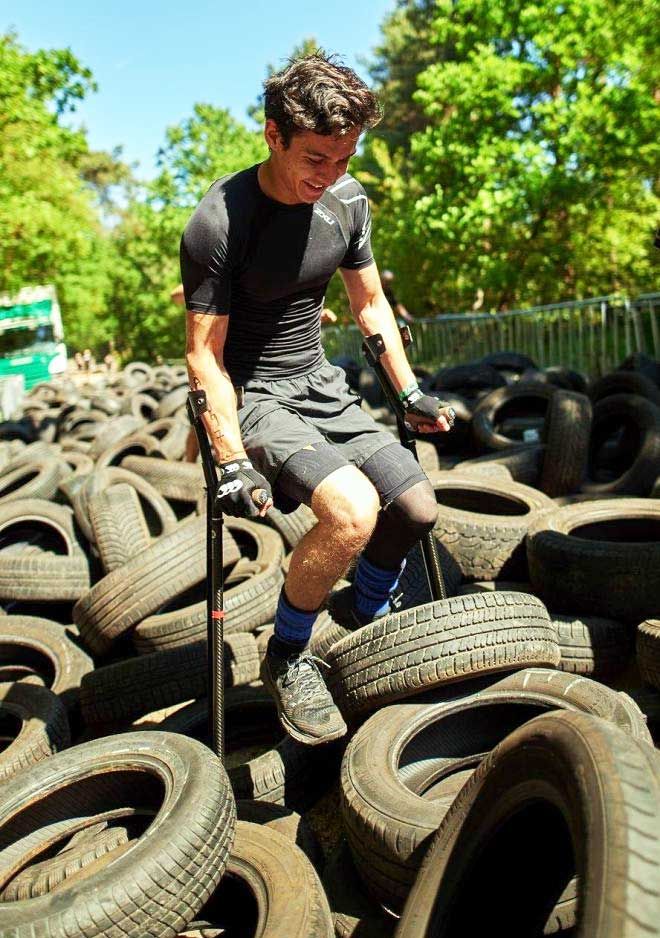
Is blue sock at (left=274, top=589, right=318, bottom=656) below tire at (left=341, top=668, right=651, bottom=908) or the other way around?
the other way around

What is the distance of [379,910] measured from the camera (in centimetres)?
256

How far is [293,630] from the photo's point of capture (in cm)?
314

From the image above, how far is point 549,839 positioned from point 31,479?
7010mm

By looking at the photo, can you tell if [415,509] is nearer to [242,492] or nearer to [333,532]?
[333,532]

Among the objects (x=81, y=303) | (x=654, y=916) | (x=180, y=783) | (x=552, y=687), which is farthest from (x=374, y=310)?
(x=81, y=303)

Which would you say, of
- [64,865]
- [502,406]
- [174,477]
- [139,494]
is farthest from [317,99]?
[502,406]

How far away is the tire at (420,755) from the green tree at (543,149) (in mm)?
14304

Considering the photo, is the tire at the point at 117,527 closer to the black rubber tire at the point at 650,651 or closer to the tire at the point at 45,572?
the tire at the point at 45,572

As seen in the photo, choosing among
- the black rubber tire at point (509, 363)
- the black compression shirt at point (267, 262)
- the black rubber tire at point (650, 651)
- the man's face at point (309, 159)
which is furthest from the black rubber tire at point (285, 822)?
the black rubber tire at point (509, 363)

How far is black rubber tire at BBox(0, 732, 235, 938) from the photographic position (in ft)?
7.12

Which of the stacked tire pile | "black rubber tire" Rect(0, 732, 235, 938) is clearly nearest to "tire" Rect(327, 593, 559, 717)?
the stacked tire pile

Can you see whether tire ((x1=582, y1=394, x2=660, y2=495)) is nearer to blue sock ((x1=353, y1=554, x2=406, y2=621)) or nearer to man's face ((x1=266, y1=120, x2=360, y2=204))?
blue sock ((x1=353, y1=554, x2=406, y2=621))

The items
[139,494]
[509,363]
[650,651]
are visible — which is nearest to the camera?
[650,651]

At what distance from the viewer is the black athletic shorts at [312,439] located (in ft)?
9.92
